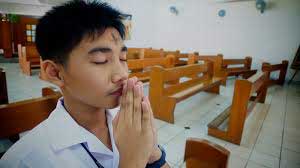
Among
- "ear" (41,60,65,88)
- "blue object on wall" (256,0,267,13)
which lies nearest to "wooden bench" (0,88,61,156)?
"ear" (41,60,65,88)

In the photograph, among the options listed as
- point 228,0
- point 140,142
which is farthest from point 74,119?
point 228,0

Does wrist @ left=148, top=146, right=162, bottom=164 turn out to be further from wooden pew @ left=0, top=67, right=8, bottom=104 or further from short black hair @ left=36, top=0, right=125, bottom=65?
wooden pew @ left=0, top=67, right=8, bottom=104

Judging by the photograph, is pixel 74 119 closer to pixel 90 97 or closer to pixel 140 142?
pixel 90 97

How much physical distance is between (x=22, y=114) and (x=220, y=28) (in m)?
7.43

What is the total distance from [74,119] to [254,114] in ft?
11.2

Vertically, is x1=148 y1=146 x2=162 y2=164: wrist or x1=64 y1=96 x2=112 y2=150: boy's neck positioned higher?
x1=64 y1=96 x2=112 y2=150: boy's neck

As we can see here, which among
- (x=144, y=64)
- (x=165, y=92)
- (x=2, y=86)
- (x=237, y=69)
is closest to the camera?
(x=2, y=86)

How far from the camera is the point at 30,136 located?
25.4 inches

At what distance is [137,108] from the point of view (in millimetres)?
640

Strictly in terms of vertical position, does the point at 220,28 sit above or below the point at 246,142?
above

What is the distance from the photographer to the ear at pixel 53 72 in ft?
2.42

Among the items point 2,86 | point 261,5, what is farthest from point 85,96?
point 261,5

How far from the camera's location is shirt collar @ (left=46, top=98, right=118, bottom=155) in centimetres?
65

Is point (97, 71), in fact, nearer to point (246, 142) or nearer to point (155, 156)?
point (155, 156)
